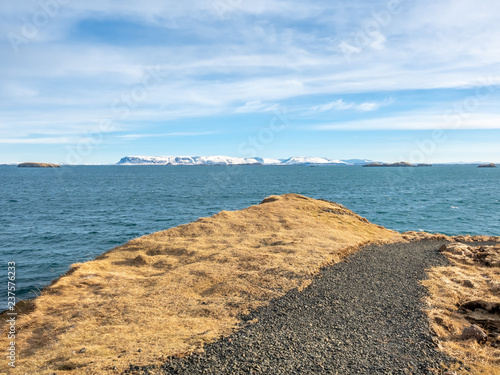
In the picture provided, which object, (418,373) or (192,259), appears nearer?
(418,373)

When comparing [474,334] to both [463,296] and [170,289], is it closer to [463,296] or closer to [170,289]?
[463,296]

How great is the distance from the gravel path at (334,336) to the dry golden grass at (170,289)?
0.90m

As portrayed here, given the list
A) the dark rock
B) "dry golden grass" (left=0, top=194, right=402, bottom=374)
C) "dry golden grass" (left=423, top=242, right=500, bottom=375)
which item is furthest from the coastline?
the dark rock

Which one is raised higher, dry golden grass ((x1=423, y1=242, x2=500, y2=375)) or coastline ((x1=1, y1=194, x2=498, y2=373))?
coastline ((x1=1, y1=194, x2=498, y2=373))

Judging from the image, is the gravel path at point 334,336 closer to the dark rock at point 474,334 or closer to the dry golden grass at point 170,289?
the dry golden grass at point 170,289

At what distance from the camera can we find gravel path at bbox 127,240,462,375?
9.89 m

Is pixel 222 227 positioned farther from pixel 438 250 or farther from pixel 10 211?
pixel 10 211

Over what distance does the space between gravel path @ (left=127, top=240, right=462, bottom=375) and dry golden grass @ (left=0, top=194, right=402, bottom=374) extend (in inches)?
35.6

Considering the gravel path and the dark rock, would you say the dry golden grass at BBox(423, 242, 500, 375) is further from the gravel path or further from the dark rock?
the gravel path

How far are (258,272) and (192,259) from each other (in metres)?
4.89

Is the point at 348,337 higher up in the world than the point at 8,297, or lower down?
higher up

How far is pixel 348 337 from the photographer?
11711mm

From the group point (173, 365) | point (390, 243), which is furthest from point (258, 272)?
point (390, 243)

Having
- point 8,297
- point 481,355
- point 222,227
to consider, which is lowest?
point 8,297
